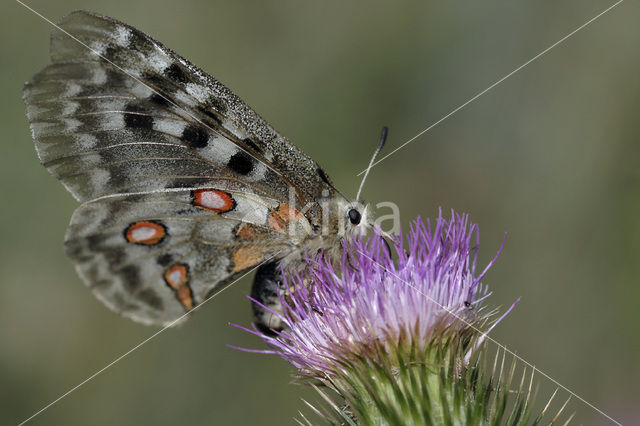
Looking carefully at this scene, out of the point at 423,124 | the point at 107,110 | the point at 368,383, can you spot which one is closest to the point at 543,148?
the point at 423,124

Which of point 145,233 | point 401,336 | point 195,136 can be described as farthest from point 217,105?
point 401,336

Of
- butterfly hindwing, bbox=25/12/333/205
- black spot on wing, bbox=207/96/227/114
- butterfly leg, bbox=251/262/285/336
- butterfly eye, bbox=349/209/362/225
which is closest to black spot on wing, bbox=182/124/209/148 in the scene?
butterfly hindwing, bbox=25/12/333/205

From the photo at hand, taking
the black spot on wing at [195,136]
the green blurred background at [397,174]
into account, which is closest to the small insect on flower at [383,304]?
the black spot on wing at [195,136]

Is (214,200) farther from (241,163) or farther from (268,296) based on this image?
(268,296)

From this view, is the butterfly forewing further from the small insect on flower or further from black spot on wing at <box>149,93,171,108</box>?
the small insect on flower

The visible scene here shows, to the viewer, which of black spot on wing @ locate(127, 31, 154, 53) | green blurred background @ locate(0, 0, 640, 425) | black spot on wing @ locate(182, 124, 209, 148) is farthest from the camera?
green blurred background @ locate(0, 0, 640, 425)

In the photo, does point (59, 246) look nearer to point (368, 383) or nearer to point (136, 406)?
point (136, 406)
